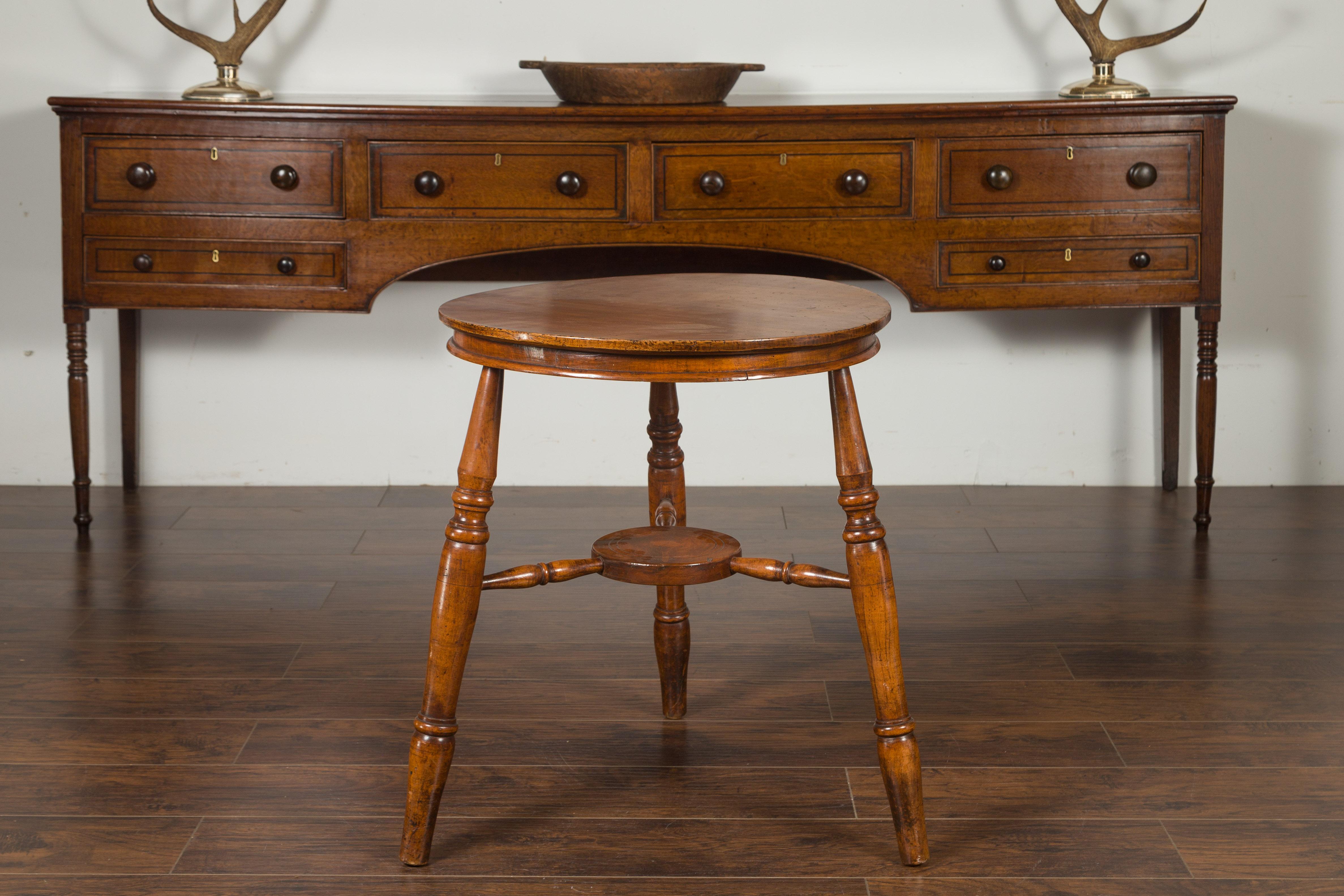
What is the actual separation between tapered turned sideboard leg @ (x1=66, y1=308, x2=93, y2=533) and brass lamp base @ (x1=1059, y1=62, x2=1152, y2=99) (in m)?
2.05

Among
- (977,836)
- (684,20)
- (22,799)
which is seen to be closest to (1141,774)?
(977,836)

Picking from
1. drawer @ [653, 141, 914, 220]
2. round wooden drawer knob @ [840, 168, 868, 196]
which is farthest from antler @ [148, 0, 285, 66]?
round wooden drawer knob @ [840, 168, 868, 196]

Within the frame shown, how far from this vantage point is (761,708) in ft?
6.66

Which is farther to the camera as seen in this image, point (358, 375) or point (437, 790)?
point (358, 375)

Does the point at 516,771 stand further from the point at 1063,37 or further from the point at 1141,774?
Result: the point at 1063,37

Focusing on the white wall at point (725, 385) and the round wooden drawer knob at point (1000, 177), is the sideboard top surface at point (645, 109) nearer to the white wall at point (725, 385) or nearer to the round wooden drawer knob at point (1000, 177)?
the round wooden drawer knob at point (1000, 177)

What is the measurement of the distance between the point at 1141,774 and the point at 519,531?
147 centimetres

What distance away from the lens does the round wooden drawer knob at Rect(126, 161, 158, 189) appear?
8.82 ft

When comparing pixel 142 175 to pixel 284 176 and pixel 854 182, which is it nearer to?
pixel 284 176

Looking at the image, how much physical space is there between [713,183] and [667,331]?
1285mm

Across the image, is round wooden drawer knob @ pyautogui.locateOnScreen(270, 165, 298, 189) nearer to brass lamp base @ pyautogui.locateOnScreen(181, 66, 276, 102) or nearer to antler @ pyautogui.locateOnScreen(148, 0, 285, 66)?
brass lamp base @ pyautogui.locateOnScreen(181, 66, 276, 102)

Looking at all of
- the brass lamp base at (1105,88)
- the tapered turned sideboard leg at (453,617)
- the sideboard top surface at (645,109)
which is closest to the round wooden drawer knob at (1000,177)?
the sideboard top surface at (645,109)

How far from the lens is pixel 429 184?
8.82 ft

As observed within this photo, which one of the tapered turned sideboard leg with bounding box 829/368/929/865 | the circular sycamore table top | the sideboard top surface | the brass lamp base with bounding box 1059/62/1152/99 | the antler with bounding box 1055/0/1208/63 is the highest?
the antler with bounding box 1055/0/1208/63
